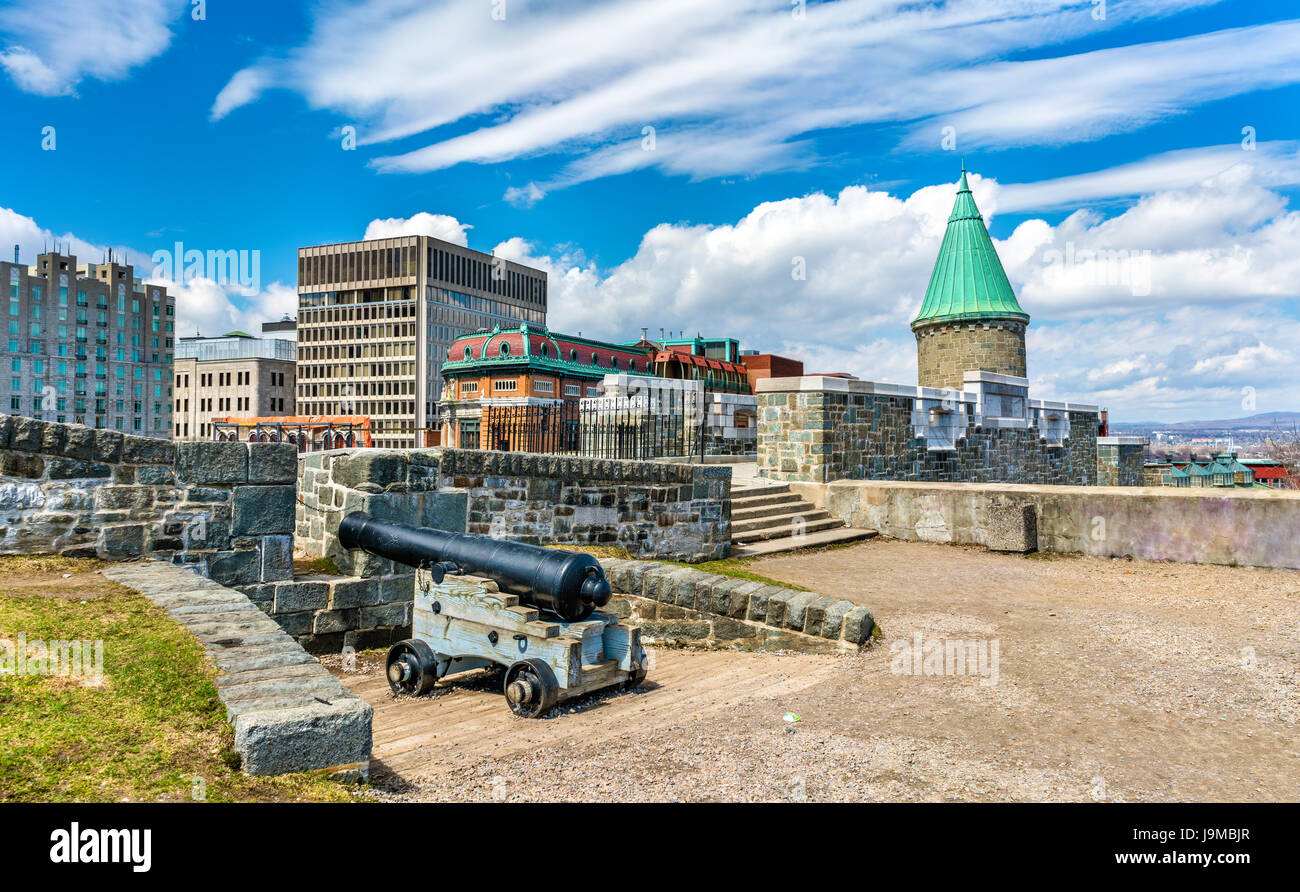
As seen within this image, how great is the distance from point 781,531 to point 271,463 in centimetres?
755

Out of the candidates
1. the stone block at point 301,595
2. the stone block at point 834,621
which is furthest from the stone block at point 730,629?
the stone block at point 301,595

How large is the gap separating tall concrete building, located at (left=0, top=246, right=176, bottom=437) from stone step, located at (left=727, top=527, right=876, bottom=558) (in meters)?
109

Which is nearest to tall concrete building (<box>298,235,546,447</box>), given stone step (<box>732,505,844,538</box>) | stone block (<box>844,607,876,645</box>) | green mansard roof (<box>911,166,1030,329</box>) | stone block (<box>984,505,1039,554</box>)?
green mansard roof (<box>911,166,1030,329</box>)

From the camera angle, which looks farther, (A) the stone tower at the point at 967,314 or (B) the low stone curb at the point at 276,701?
(A) the stone tower at the point at 967,314

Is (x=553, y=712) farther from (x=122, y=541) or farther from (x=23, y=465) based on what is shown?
(x=23, y=465)

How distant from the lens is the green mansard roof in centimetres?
2459

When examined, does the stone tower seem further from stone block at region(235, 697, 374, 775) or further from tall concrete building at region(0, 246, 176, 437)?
tall concrete building at region(0, 246, 176, 437)

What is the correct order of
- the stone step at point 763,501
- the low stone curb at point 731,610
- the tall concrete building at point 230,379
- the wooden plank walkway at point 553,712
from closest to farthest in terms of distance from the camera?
the wooden plank walkway at point 553,712 < the low stone curb at point 731,610 < the stone step at point 763,501 < the tall concrete building at point 230,379

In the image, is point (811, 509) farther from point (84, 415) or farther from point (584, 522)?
point (84, 415)

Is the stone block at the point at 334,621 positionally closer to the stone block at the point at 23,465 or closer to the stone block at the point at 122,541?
the stone block at the point at 122,541

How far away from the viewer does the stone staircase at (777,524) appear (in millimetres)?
10953

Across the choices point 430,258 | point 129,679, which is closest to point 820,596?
point 129,679

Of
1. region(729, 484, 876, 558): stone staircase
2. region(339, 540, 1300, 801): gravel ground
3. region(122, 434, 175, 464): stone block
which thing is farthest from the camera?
region(729, 484, 876, 558): stone staircase

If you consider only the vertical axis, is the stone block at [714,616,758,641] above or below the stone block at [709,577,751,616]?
below
